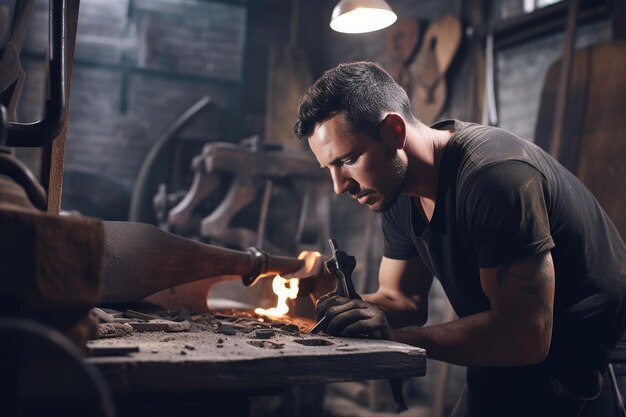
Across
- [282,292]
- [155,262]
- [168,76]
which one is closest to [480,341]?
[282,292]

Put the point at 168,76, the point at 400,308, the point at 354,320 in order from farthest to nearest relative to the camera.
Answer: the point at 168,76 < the point at 400,308 < the point at 354,320

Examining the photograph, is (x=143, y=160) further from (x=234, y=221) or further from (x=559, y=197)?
(x=559, y=197)

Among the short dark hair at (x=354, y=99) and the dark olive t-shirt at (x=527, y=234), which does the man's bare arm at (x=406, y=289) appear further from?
the short dark hair at (x=354, y=99)

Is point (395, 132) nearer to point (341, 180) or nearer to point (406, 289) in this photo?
point (341, 180)

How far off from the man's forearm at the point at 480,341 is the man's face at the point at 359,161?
0.52 metres

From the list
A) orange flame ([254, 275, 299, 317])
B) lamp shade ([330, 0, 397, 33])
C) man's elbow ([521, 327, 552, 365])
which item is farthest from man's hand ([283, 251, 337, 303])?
lamp shade ([330, 0, 397, 33])

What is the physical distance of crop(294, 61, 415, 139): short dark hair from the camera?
2.08 metres

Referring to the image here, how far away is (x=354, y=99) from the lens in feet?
6.84

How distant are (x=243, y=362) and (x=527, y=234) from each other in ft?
2.93

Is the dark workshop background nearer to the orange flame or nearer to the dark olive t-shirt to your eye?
the orange flame

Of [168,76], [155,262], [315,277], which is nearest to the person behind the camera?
[155,262]

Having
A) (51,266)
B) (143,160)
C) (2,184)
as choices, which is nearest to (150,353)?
(51,266)

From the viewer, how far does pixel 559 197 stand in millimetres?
1919

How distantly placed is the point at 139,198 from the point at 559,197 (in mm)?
5519
